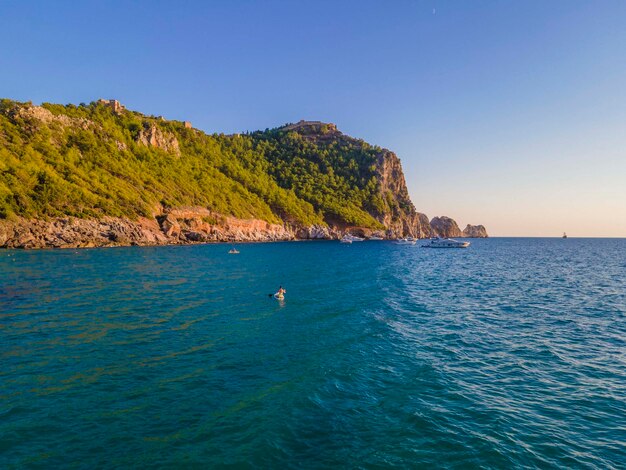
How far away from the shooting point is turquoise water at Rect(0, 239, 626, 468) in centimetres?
1041

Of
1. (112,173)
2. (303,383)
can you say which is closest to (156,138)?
(112,173)

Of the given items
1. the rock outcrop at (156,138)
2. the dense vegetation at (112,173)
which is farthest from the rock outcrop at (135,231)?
the rock outcrop at (156,138)

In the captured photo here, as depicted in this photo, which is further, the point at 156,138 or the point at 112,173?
the point at 156,138

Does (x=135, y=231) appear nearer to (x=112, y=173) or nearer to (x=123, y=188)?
(x=123, y=188)

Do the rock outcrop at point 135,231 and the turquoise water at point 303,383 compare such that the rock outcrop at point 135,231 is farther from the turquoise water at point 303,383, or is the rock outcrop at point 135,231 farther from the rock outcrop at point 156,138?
the turquoise water at point 303,383

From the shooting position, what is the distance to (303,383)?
50.0ft

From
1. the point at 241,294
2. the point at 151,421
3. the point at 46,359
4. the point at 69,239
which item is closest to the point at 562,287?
the point at 241,294

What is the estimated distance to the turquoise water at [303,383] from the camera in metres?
10.4

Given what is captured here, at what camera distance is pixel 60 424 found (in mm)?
11273

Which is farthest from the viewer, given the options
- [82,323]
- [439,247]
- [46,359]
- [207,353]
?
[439,247]

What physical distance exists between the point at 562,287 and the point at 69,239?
105 meters

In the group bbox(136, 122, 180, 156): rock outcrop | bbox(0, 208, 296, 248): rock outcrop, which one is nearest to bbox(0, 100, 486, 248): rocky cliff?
bbox(0, 208, 296, 248): rock outcrop

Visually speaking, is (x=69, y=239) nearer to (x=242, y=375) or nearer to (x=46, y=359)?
(x=46, y=359)

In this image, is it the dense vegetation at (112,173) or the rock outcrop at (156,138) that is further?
the rock outcrop at (156,138)
